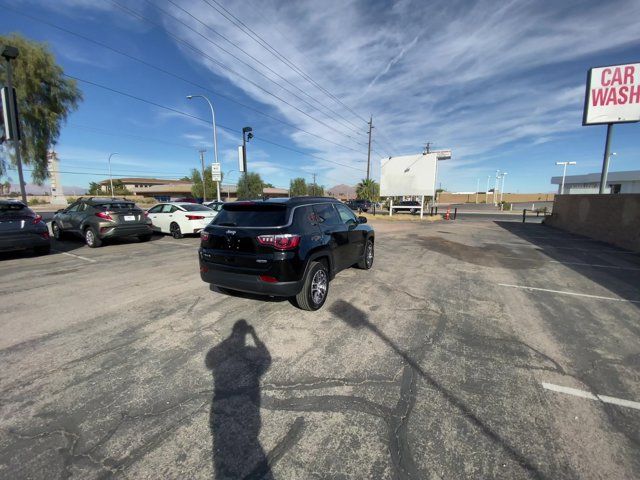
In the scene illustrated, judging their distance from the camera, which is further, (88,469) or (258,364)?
(258,364)

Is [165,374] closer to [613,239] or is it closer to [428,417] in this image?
[428,417]

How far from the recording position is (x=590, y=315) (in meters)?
4.66

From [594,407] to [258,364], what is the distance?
308 centimetres

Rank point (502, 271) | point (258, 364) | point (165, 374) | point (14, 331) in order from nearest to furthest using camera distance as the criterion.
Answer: point (165, 374) < point (258, 364) < point (14, 331) < point (502, 271)

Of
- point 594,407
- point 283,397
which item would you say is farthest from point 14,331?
point 594,407

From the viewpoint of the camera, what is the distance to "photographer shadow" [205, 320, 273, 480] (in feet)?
6.53

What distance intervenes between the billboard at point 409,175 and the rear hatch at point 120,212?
19.9m

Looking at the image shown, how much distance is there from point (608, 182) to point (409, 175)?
63.2 metres

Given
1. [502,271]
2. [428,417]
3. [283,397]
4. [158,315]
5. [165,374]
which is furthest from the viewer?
[502,271]

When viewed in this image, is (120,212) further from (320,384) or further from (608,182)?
(608,182)

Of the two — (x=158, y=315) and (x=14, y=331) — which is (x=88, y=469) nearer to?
(x=158, y=315)

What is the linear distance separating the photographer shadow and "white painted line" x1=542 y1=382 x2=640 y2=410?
2.71 m

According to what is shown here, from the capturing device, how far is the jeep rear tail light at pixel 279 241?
4102mm

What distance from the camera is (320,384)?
2848mm
